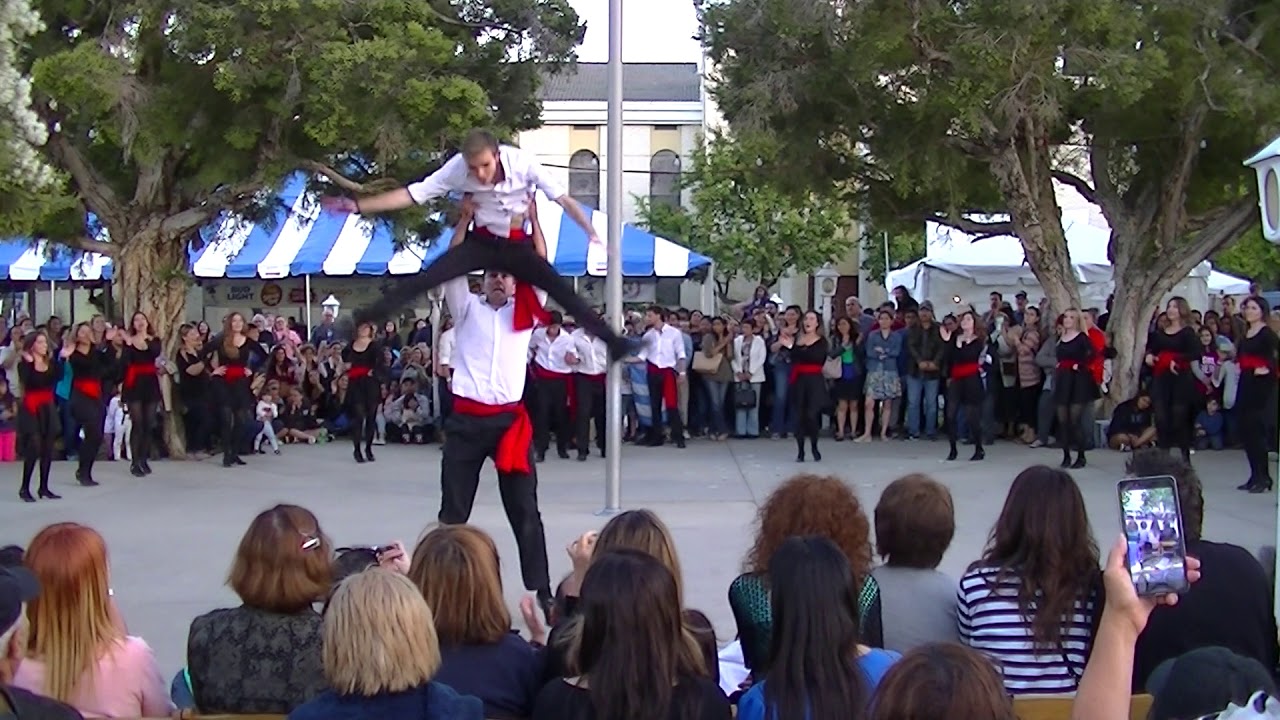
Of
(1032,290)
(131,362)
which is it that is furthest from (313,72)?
(1032,290)

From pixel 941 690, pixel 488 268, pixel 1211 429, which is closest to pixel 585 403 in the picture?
pixel 1211 429

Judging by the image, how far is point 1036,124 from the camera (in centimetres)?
1647

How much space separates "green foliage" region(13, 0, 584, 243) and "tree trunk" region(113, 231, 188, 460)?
0.77 ft

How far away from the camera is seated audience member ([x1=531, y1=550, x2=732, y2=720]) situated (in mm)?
3164

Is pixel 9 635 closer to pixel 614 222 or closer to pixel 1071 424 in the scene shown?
pixel 614 222

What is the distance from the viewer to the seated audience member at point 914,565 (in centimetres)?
430

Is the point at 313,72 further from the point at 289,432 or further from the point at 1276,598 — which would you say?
the point at 1276,598

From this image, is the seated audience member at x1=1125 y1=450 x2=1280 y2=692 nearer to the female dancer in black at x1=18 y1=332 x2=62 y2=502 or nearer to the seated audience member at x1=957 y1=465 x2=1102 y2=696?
the seated audience member at x1=957 y1=465 x2=1102 y2=696

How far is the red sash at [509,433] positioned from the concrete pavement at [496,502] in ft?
4.16

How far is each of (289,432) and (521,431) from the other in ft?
37.3

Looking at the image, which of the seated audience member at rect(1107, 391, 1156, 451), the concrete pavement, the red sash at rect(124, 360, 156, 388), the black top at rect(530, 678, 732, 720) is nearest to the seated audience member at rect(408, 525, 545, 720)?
the black top at rect(530, 678, 732, 720)

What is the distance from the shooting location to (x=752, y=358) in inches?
676

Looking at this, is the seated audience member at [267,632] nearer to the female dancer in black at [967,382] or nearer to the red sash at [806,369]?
the red sash at [806,369]

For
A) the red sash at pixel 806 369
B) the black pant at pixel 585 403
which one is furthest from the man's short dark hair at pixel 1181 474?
the black pant at pixel 585 403
